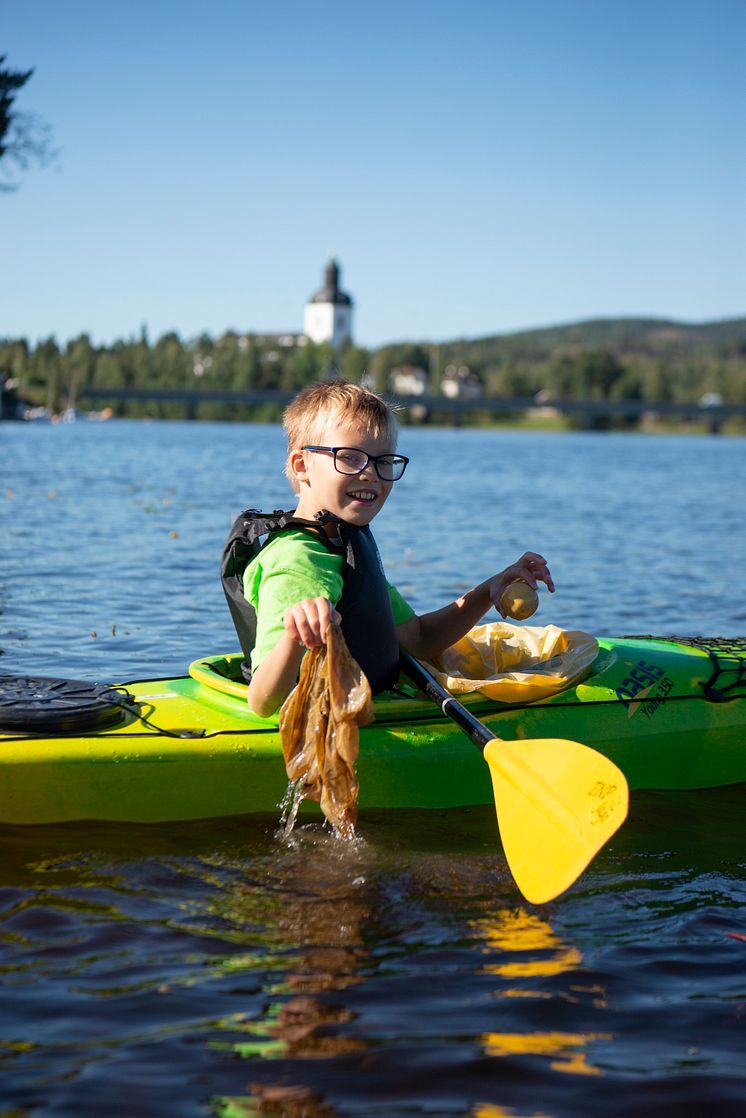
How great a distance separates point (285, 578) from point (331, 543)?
0.30 m

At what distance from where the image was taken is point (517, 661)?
4.52 m

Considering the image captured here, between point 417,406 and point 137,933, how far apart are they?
77.4 m

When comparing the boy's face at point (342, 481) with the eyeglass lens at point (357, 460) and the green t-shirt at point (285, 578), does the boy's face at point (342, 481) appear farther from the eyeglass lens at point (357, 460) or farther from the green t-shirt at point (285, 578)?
the green t-shirt at point (285, 578)

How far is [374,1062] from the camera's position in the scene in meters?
2.62

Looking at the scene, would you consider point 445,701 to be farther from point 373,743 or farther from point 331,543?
point 331,543

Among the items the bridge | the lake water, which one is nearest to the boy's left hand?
the lake water

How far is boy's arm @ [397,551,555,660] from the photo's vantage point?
4.16m

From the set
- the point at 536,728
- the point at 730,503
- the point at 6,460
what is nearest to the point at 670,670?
the point at 536,728

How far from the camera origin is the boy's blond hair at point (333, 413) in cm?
359

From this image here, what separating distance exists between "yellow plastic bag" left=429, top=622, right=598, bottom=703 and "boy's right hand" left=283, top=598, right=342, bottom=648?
3.79 feet

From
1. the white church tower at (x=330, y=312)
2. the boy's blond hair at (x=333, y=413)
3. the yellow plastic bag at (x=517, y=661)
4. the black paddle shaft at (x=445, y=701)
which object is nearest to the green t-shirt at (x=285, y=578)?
the boy's blond hair at (x=333, y=413)

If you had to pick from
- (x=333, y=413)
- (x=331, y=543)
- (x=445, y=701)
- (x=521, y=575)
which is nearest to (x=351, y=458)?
(x=333, y=413)

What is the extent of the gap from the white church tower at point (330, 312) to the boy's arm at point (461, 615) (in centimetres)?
11501

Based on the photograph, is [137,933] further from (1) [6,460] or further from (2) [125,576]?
(1) [6,460]
